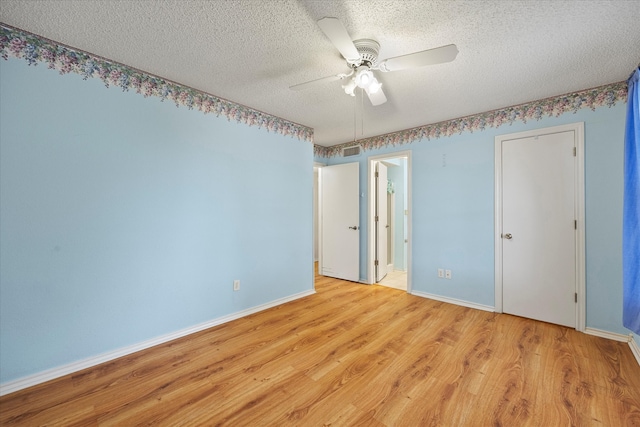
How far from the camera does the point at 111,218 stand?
209cm

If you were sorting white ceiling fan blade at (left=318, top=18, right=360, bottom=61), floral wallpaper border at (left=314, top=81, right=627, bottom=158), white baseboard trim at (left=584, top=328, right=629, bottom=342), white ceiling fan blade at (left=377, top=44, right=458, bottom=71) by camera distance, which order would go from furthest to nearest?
1. floral wallpaper border at (left=314, top=81, right=627, bottom=158)
2. white baseboard trim at (left=584, top=328, right=629, bottom=342)
3. white ceiling fan blade at (left=377, top=44, right=458, bottom=71)
4. white ceiling fan blade at (left=318, top=18, right=360, bottom=61)

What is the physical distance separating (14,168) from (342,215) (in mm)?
3687

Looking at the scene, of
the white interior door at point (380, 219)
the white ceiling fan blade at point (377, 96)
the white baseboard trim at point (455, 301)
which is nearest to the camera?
the white ceiling fan blade at point (377, 96)

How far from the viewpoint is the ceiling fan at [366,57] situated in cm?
143

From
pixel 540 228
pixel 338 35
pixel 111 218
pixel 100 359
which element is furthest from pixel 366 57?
pixel 100 359

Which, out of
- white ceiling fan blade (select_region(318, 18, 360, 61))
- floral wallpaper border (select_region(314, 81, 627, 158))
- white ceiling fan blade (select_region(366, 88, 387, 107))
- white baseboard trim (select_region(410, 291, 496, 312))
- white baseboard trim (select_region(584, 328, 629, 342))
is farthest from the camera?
white baseboard trim (select_region(410, 291, 496, 312))

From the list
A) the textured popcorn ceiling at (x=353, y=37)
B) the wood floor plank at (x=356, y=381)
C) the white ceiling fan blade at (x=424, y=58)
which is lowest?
the wood floor plank at (x=356, y=381)

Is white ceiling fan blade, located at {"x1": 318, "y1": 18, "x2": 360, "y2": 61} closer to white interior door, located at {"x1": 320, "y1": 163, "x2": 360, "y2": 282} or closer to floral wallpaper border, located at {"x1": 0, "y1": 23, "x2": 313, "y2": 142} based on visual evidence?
floral wallpaper border, located at {"x1": 0, "y1": 23, "x2": 313, "y2": 142}

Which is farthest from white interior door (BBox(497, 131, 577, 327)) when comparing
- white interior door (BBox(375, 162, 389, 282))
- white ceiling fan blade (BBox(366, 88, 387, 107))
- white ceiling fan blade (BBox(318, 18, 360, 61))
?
white ceiling fan blade (BBox(318, 18, 360, 61))

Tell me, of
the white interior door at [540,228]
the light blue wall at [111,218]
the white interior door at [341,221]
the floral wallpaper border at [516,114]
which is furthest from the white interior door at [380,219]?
the light blue wall at [111,218]

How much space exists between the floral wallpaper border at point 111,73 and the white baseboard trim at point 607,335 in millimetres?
4061

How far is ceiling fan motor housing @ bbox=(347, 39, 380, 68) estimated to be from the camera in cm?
179

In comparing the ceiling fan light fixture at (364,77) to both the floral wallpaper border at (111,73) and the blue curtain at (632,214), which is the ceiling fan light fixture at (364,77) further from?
the blue curtain at (632,214)

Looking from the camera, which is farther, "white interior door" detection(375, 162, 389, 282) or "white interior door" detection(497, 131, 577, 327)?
"white interior door" detection(375, 162, 389, 282)
